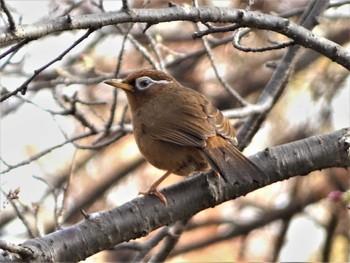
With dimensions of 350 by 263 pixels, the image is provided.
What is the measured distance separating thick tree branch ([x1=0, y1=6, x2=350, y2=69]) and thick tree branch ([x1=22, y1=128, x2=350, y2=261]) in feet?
1.62

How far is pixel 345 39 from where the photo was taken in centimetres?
734

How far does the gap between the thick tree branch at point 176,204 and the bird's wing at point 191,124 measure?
22.8 inches

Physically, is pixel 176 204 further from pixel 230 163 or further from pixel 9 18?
pixel 9 18

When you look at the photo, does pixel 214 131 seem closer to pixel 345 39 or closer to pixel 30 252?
pixel 30 252

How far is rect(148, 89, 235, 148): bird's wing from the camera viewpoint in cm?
520

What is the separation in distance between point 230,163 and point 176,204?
446 millimetres

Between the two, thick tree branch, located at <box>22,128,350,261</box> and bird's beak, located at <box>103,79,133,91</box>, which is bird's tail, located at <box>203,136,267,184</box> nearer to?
thick tree branch, located at <box>22,128,350,261</box>

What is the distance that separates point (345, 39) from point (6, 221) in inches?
119

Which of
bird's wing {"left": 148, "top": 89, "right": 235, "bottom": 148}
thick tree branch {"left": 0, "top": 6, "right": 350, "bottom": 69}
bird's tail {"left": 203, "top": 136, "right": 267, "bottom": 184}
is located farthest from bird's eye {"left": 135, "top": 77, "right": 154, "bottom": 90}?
thick tree branch {"left": 0, "top": 6, "right": 350, "bottom": 69}

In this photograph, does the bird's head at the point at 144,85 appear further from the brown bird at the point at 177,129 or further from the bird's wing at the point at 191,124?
the bird's wing at the point at 191,124

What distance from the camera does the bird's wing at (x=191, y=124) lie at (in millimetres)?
5196

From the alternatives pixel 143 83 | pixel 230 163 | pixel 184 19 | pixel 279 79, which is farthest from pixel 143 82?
pixel 184 19

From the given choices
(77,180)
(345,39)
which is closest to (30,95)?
(77,180)

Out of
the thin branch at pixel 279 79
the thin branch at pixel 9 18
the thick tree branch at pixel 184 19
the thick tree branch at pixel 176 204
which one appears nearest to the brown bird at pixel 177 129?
the thick tree branch at pixel 176 204
